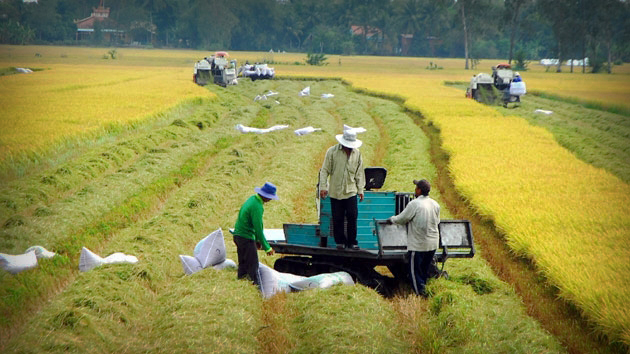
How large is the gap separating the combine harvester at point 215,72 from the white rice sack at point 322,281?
41.9m

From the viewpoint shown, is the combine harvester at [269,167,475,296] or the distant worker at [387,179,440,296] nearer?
the distant worker at [387,179,440,296]

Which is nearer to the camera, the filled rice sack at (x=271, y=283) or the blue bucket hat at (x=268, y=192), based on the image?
the blue bucket hat at (x=268, y=192)

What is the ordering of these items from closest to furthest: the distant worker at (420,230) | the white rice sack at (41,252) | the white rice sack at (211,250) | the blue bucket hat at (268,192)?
the blue bucket hat at (268,192), the distant worker at (420,230), the white rice sack at (211,250), the white rice sack at (41,252)

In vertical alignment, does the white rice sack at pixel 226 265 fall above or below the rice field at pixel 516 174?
below

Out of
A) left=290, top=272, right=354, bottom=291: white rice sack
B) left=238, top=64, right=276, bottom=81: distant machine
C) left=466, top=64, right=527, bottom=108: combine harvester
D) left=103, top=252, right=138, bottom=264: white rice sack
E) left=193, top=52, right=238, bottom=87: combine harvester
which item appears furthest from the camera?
left=238, top=64, right=276, bottom=81: distant machine

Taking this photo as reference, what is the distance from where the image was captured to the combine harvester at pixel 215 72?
50.3m

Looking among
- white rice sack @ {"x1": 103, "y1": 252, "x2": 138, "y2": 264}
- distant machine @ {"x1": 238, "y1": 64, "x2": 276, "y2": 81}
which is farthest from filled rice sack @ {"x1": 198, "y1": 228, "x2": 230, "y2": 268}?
distant machine @ {"x1": 238, "y1": 64, "x2": 276, "y2": 81}

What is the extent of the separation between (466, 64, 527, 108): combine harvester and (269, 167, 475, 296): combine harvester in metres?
30.9

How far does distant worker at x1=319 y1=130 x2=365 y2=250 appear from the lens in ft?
32.4

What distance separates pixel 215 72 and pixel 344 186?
42.9 m

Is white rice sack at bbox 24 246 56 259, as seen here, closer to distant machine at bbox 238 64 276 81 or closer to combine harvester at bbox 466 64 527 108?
combine harvester at bbox 466 64 527 108

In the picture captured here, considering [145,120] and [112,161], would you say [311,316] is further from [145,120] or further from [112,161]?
[145,120]

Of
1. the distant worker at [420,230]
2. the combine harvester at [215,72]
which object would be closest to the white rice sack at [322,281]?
the distant worker at [420,230]

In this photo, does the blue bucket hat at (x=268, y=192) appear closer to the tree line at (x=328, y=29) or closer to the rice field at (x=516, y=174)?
the rice field at (x=516, y=174)
